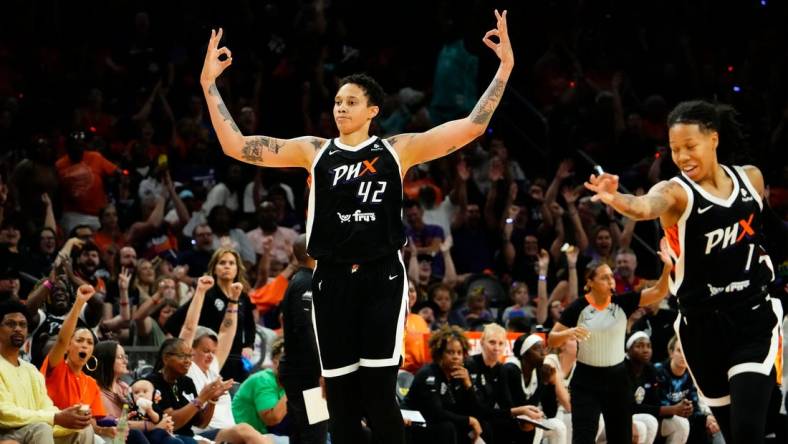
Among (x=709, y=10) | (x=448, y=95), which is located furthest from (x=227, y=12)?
(x=709, y=10)

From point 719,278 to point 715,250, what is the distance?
0.14 metres

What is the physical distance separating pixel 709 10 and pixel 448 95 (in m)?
4.32

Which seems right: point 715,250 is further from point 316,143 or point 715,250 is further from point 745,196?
point 316,143

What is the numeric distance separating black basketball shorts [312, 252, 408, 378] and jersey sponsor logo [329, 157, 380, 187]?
16.6 inches

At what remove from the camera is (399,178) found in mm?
6332

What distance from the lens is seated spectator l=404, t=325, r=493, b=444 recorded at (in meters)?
10.7

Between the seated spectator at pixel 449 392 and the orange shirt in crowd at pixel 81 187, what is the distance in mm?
4598

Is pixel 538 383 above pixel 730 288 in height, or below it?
below

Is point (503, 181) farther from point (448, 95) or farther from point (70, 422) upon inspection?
point (70, 422)

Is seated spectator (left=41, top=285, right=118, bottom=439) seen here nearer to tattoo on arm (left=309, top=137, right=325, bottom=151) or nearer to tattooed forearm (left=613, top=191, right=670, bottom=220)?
tattoo on arm (left=309, top=137, right=325, bottom=151)

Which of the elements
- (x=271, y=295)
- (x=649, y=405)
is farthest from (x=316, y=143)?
(x=649, y=405)

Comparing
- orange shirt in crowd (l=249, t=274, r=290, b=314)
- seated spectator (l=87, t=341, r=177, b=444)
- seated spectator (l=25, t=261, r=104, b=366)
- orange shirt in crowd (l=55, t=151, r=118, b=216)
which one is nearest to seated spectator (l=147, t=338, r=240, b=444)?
seated spectator (l=87, t=341, r=177, b=444)

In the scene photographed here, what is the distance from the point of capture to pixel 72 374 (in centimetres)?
923

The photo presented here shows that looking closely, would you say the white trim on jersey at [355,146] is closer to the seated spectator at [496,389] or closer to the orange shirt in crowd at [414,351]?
the seated spectator at [496,389]
